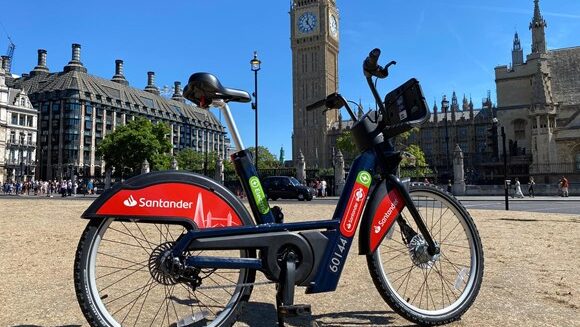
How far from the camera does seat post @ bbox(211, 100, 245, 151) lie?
110 inches

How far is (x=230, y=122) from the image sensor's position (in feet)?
9.46

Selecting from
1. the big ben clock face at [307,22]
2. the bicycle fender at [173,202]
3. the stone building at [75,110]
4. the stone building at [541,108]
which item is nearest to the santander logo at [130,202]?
Result: the bicycle fender at [173,202]

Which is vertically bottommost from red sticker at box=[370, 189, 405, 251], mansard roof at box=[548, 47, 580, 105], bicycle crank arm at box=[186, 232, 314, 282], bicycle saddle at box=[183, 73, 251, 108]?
bicycle crank arm at box=[186, 232, 314, 282]

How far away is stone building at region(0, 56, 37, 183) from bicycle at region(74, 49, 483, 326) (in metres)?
78.6

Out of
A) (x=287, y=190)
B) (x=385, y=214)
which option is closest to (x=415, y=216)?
(x=385, y=214)

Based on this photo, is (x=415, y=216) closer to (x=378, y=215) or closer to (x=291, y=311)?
(x=378, y=215)

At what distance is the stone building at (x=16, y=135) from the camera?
6794cm

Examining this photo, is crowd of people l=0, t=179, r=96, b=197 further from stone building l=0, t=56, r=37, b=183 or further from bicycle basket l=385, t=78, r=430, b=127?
bicycle basket l=385, t=78, r=430, b=127

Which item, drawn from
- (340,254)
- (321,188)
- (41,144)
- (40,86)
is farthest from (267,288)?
(40,86)

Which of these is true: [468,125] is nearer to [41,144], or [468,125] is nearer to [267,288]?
[41,144]

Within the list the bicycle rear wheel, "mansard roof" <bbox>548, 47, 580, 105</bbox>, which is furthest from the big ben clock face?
the bicycle rear wheel

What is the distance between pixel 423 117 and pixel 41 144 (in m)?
92.5

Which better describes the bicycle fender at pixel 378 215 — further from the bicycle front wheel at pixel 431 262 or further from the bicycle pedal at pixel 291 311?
the bicycle pedal at pixel 291 311

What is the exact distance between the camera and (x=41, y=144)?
267 feet
